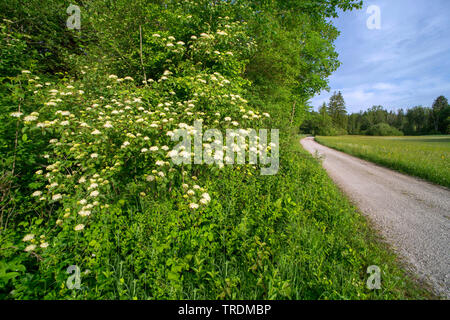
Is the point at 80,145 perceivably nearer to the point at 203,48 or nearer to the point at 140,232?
the point at 140,232

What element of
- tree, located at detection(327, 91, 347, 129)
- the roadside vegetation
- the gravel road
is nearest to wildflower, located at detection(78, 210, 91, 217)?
the roadside vegetation

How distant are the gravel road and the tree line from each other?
187ft

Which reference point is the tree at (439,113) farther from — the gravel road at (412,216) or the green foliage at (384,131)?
the gravel road at (412,216)

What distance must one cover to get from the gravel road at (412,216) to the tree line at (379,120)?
57.1 meters

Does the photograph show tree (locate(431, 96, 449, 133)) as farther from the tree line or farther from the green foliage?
the green foliage

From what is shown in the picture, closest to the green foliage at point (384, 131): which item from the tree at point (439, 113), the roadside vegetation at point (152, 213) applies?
the tree at point (439, 113)

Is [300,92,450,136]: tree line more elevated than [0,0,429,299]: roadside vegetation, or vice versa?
[300,92,450,136]: tree line

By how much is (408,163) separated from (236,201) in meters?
10.8

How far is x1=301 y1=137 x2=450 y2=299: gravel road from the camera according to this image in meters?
2.85

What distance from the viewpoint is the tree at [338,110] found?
75688mm

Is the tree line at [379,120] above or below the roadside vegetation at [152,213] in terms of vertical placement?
above

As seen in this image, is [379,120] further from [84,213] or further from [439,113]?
[84,213]
